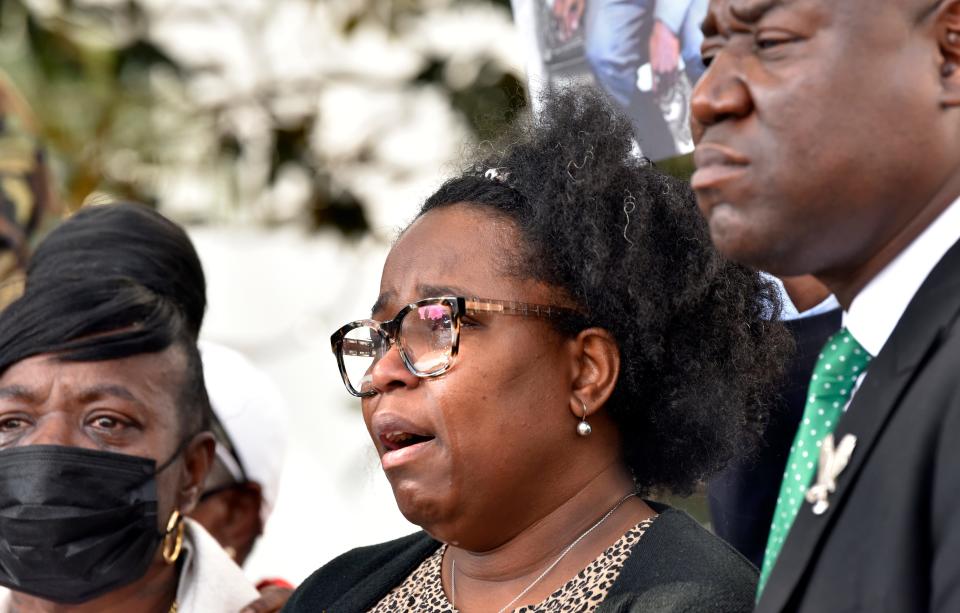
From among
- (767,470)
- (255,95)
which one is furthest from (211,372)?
(255,95)

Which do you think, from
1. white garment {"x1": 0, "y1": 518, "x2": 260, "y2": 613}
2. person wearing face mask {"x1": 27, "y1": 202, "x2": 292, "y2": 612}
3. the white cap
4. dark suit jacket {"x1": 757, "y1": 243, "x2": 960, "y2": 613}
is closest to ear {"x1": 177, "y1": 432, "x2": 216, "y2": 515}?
white garment {"x1": 0, "y1": 518, "x2": 260, "y2": 613}

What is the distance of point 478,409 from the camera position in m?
2.86

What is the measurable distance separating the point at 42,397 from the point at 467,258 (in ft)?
4.55

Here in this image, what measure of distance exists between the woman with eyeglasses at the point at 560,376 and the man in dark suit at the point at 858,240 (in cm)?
86

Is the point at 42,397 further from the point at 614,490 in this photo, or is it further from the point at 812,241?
the point at 812,241

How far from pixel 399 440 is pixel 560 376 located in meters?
0.37

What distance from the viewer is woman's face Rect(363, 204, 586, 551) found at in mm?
2859

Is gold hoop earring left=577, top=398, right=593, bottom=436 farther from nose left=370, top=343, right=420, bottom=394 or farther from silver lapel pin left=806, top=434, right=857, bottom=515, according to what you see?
silver lapel pin left=806, top=434, right=857, bottom=515

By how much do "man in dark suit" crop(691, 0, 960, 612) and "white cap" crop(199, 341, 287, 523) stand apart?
9.15 ft

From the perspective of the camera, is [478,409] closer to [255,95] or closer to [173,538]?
[173,538]

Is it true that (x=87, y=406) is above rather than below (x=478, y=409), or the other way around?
above

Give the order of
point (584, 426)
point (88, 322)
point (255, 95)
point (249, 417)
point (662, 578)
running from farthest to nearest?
point (255, 95) < point (249, 417) < point (88, 322) < point (584, 426) < point (662, 578)

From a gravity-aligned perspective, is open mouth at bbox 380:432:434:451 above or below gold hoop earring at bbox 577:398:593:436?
above

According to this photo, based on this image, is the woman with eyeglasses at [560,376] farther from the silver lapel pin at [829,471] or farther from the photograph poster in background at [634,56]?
the silver lapel pin at [829,471]
